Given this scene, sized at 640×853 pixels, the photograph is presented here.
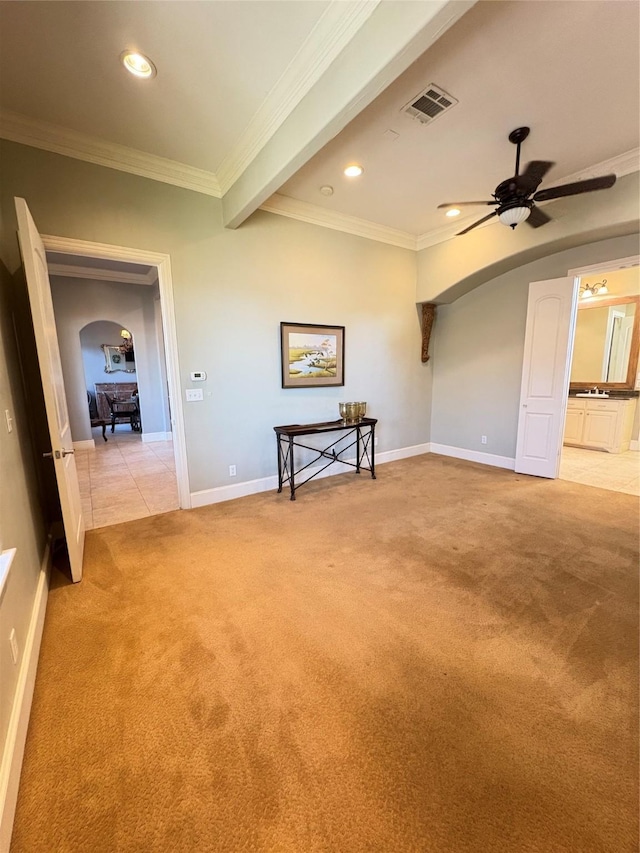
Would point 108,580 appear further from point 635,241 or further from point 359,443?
point 635,241

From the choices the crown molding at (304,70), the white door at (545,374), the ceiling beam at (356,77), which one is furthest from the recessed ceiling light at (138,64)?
the white door at (545,374)

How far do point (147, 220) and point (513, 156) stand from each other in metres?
3.16

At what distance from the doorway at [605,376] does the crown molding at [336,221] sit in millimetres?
2815

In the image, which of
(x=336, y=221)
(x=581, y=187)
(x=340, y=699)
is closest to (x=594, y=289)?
(x=581, y=187)

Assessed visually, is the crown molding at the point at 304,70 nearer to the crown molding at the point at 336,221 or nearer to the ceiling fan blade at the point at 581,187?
the crown molding at the point at 336,221

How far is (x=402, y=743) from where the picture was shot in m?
1.28

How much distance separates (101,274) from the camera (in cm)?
605

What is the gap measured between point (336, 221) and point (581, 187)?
2.41m

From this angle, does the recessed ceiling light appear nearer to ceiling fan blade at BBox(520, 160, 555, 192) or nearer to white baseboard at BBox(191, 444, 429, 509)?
ceiling fan blade at BBox(520, 160, 555, 192)

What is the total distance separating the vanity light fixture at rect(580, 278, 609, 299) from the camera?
564 centimetres

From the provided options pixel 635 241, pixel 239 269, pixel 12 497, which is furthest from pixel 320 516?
pixel 635 241

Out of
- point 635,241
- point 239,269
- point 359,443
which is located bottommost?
point 359,443

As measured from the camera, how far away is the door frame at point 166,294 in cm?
272

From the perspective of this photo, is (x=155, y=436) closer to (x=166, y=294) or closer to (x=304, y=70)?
(x=166, y=294)
